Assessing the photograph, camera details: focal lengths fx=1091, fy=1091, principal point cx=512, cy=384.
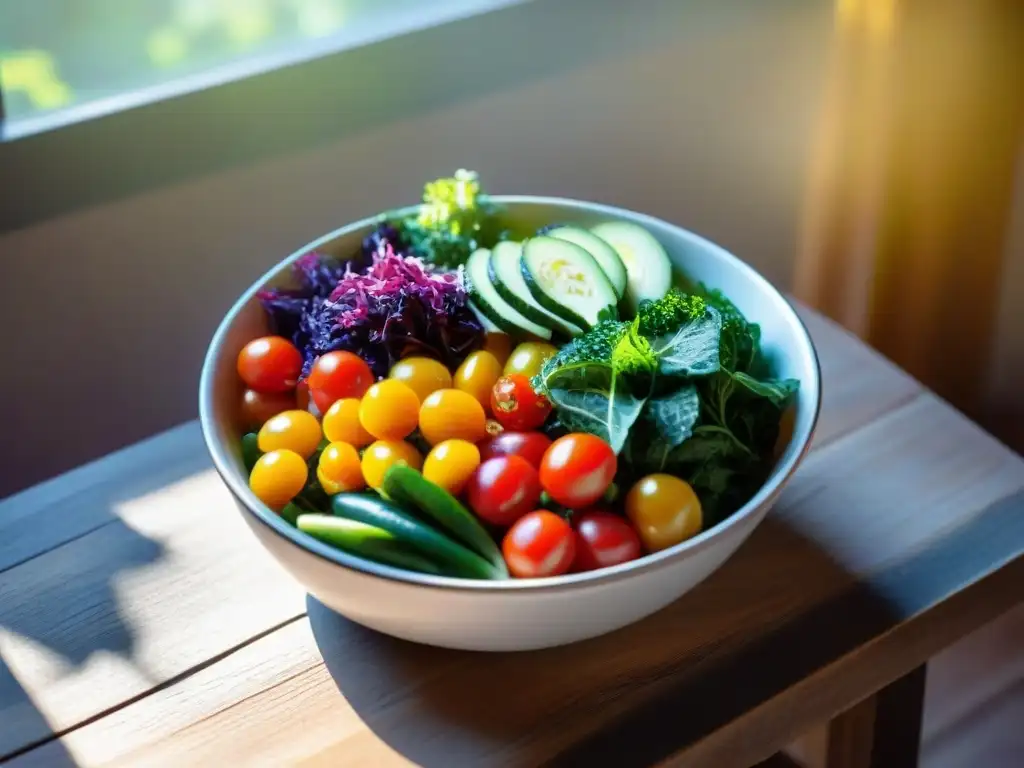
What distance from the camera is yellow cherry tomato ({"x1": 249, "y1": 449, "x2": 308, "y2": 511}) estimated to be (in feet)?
2.65

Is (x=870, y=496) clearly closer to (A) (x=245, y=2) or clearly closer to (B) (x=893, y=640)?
(B) (x=893, y=640)

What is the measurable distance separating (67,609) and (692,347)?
543 millimetres

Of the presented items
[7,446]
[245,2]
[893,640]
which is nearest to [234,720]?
[893,640]

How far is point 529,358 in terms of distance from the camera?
889 mm

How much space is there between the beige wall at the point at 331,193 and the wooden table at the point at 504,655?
1.54 ft

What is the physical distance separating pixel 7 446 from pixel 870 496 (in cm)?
113

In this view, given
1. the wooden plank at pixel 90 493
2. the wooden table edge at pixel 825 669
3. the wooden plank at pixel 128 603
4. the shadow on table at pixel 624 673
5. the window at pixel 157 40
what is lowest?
the wooden table edge at pixel 825 669

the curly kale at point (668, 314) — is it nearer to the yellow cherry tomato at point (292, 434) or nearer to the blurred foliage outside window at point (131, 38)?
the yellow cherry tomato at point (292, 434)

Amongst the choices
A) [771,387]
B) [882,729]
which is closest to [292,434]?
[771,387]

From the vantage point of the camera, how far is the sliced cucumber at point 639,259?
95 cm

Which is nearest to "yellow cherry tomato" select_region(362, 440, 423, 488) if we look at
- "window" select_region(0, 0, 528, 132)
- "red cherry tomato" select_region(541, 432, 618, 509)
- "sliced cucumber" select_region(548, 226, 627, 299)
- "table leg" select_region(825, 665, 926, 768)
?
"red cherry tomato" select_region(541, 432, 618, 509)

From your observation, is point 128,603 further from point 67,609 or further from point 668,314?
point 668,314

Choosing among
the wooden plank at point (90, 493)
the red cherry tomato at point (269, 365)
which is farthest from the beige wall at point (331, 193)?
the red cherry tomato at point (269, 365)

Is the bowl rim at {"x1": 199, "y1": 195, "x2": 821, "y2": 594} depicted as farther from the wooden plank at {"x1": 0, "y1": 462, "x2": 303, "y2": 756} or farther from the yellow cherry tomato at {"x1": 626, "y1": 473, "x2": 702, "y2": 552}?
the wooden plank at {"x1": 0, "y1": 462, "x2": 303, "y2": 756}
